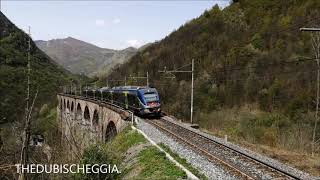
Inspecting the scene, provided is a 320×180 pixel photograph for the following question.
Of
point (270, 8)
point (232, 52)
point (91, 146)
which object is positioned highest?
point (270, 8)

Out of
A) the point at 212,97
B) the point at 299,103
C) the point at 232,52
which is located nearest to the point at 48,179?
the point at 299,103

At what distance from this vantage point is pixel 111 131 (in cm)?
3266

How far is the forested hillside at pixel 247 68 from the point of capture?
37228mm

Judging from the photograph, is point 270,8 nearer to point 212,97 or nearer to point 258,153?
point 212,97

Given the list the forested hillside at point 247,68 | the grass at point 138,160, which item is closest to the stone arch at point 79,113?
the forested hillside at point 247,68

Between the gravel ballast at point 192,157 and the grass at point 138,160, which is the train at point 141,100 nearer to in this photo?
the gravel ballast at point 192,157

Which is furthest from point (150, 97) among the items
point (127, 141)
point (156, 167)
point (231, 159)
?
point (156, 167)

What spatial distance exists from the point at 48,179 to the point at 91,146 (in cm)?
311

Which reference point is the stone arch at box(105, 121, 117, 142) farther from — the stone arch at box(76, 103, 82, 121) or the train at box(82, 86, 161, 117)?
the stone arch at box(76, 103, 82, 121)

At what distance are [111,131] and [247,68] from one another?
27.5m

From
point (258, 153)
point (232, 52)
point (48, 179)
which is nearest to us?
point (48, 179)

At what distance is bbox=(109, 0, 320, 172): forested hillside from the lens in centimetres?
3723

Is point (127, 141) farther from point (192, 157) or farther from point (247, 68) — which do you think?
point (247, 68)

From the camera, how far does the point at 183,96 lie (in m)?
46.4
